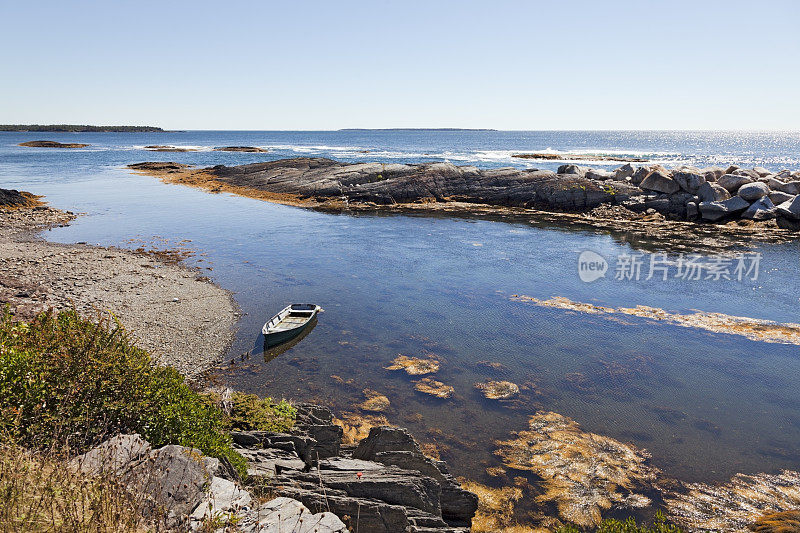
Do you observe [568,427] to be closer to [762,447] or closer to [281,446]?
[762,447]

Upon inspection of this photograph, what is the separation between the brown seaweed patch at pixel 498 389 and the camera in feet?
50.2

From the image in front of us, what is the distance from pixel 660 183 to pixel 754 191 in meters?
8.12

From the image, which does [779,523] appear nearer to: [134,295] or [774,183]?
[134,295]

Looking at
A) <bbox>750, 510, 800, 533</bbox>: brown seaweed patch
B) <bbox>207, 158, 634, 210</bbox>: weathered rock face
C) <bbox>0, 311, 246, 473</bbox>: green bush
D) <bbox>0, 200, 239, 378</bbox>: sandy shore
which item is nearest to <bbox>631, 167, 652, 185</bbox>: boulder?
<bbox>207, 158, 634, 210</bbox>: weathered rock face

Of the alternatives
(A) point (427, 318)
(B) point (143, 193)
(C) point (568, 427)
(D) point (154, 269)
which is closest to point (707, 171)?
(A) point (427, 318)

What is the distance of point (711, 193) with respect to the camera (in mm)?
45625

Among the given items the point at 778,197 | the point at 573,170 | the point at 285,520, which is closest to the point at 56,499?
the point at 285,520

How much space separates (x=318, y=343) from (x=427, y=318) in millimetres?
5521

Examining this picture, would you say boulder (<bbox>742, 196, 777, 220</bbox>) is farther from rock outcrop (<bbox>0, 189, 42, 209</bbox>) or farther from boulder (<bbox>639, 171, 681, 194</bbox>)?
rock outcrop (<bbox>0, 189, 42, 209</bbox>)

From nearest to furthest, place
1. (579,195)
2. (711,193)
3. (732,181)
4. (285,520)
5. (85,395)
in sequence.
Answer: (285,520), (85,395), (711,193), (732,181), (579,195)

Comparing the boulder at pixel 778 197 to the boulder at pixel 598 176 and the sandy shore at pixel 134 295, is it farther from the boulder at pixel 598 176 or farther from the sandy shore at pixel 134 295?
the sandy shore at pixel 134 295

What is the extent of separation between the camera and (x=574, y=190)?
52.9 m

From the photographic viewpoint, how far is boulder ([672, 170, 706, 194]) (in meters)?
46.8

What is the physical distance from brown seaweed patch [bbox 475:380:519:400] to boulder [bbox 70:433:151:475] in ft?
35.4
